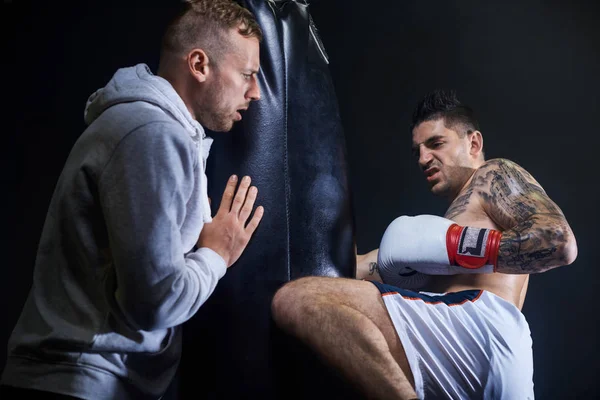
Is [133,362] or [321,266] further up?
[321,266]

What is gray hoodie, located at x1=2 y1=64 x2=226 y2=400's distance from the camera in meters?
1.08

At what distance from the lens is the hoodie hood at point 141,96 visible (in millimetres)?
1242

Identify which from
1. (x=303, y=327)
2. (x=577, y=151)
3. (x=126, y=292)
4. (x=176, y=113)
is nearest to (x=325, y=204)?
(x=303, y=327)

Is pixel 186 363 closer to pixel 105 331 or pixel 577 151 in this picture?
pixel 105 331

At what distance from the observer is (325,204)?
156cm

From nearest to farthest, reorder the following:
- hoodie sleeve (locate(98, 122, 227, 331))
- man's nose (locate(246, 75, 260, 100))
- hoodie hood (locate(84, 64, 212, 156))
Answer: hoodie sleeve (locate(98, 122, 227, 331)) → hoodie hood (locate(84, 64, 212, 156)) → man's nose (locate(246, 75, 260, 100))

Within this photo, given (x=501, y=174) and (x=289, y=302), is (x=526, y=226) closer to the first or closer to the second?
(x=501, y=174)

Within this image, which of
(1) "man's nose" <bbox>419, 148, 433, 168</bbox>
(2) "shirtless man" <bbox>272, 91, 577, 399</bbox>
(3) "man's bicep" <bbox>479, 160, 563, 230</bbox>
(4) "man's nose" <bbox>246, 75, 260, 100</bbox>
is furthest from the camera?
(1) "man's nose" <bbox>419, 148, 433, 168</bbox>

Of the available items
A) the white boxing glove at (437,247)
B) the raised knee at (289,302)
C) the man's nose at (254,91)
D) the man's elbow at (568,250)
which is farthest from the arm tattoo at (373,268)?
the man's nose at (254,91)

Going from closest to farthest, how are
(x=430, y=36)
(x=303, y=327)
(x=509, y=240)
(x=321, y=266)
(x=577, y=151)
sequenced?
(x=303, y=327), (x=321, y=266), (x=509, y=240), (x=577, y=151), (x=430, y=36)

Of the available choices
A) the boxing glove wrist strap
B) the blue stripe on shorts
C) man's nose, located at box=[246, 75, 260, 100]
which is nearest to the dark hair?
the boxing glove wrist strap

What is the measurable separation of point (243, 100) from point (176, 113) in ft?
0.83

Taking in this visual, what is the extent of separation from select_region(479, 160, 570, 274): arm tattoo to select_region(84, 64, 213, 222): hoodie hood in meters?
0.91

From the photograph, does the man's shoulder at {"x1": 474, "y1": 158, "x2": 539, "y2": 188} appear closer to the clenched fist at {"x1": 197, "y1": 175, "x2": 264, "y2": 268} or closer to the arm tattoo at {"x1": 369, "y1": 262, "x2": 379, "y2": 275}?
the arm tattoo at {"x1": 369, "y1": 262, "x2": 379, "y2": 275}
